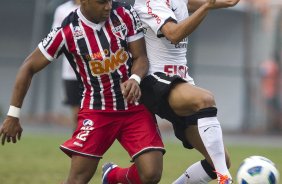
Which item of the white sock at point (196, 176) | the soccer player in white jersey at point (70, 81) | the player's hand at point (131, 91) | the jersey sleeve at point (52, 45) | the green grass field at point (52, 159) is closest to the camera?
the player's hand at point (131, 91)

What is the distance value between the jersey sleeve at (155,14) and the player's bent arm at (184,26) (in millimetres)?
62

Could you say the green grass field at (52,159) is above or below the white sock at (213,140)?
below

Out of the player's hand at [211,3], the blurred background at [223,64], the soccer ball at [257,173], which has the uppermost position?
the player's hand at [211,3]

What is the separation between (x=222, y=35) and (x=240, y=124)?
4.06 meters

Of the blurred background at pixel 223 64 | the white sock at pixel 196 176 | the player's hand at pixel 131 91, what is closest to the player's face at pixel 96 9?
the player's hand at pixel 131 91

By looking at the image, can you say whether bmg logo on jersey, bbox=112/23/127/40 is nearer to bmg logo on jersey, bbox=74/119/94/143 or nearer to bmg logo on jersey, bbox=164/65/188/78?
bmg logo on jersey, bbox=164/65/188/78

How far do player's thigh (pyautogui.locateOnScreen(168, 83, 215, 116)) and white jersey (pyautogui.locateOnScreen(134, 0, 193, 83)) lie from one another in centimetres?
26

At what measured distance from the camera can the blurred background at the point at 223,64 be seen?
2272 centimetres

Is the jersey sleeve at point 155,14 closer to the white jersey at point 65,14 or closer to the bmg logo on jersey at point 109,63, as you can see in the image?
the bmg logo on jersey at point 109,63

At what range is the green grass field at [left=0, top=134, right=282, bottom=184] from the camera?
981 cm

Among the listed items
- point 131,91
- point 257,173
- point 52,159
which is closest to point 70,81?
point 52,159

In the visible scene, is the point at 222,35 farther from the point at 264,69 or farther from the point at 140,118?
the point at 140,118

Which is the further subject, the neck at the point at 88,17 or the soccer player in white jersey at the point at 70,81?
the soccer player in white jersey at the point at 70,81

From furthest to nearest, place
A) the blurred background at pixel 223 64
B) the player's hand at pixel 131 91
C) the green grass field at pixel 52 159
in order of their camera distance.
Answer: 1. the blurred background at pixel 223 64
2. the green grass field at pixel 52 159
3. the player's hand at pixel 131 91
